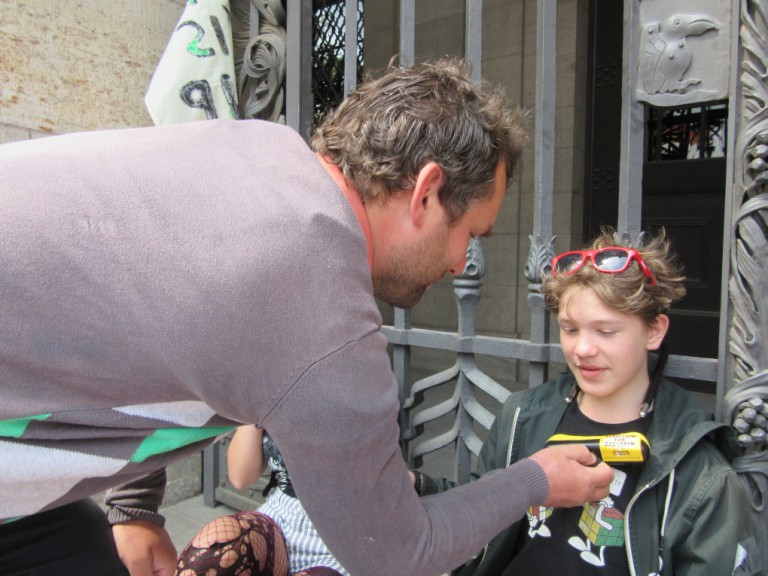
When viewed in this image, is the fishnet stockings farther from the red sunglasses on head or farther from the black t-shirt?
the red sunglasses on head

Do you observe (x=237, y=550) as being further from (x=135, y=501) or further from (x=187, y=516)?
(x=187, y=516)

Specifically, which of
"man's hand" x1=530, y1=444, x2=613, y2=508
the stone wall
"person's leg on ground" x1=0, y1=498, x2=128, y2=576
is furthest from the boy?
the stone wall

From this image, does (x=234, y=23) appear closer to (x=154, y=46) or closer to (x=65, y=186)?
(x=154, y=46)

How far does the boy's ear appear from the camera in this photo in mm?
1875

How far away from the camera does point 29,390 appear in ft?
3.68

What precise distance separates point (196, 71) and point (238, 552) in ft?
6.60

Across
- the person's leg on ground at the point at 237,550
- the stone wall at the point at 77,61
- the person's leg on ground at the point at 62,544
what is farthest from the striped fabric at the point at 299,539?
the stone wall at the point at 77,61

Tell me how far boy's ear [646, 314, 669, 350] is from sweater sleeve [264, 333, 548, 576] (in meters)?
0.88

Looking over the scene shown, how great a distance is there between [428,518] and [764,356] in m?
1.13

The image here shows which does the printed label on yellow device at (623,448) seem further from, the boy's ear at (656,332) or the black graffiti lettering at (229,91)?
the black graffiti lettering at (229,91)

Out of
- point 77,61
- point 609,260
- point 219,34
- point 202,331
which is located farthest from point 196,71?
point 202,331

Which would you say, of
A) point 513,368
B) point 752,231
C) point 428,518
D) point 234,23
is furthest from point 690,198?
point 428,518

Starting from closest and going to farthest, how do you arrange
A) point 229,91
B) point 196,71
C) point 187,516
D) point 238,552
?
point 238,552 < point 196,71 < point 229,91 < point 187,516

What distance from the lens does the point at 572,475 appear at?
1524 mm
